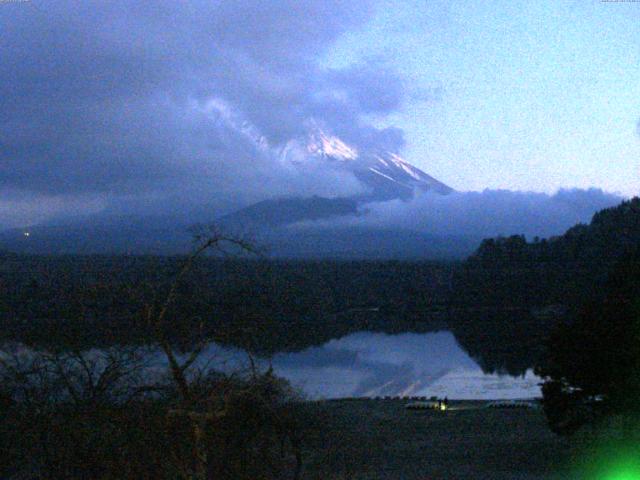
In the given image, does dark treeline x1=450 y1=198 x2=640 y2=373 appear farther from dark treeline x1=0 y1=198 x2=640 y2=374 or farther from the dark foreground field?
the dark foreground field

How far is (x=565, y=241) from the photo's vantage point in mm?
59281

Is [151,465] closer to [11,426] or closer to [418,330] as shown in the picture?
[11,426]

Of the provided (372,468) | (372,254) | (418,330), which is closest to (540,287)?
(418,330)

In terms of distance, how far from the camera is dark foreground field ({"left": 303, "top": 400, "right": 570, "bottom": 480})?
1098 centimetres

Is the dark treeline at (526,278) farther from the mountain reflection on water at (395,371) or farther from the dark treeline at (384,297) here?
the mountain reflection on water at (395,371)

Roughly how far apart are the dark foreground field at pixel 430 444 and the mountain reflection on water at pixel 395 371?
4605 mm

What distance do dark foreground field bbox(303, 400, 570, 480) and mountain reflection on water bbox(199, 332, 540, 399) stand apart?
4.60 m

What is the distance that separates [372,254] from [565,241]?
24.6 metres

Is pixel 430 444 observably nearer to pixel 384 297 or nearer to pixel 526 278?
pixel 384 297

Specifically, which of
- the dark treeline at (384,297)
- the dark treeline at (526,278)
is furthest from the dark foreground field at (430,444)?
the dark treeline at (526,278)

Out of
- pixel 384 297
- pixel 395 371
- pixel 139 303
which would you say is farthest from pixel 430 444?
pixel 384 297

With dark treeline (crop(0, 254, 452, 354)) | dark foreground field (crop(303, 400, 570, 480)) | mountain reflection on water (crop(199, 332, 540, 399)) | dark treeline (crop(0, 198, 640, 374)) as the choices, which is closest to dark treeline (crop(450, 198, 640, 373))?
dark treeline (crop(0, 198, 640, 374))

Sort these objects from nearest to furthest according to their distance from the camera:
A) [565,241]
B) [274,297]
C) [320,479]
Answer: [320,479]
[274,297]
[565,241]

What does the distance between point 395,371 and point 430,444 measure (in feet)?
61.8
